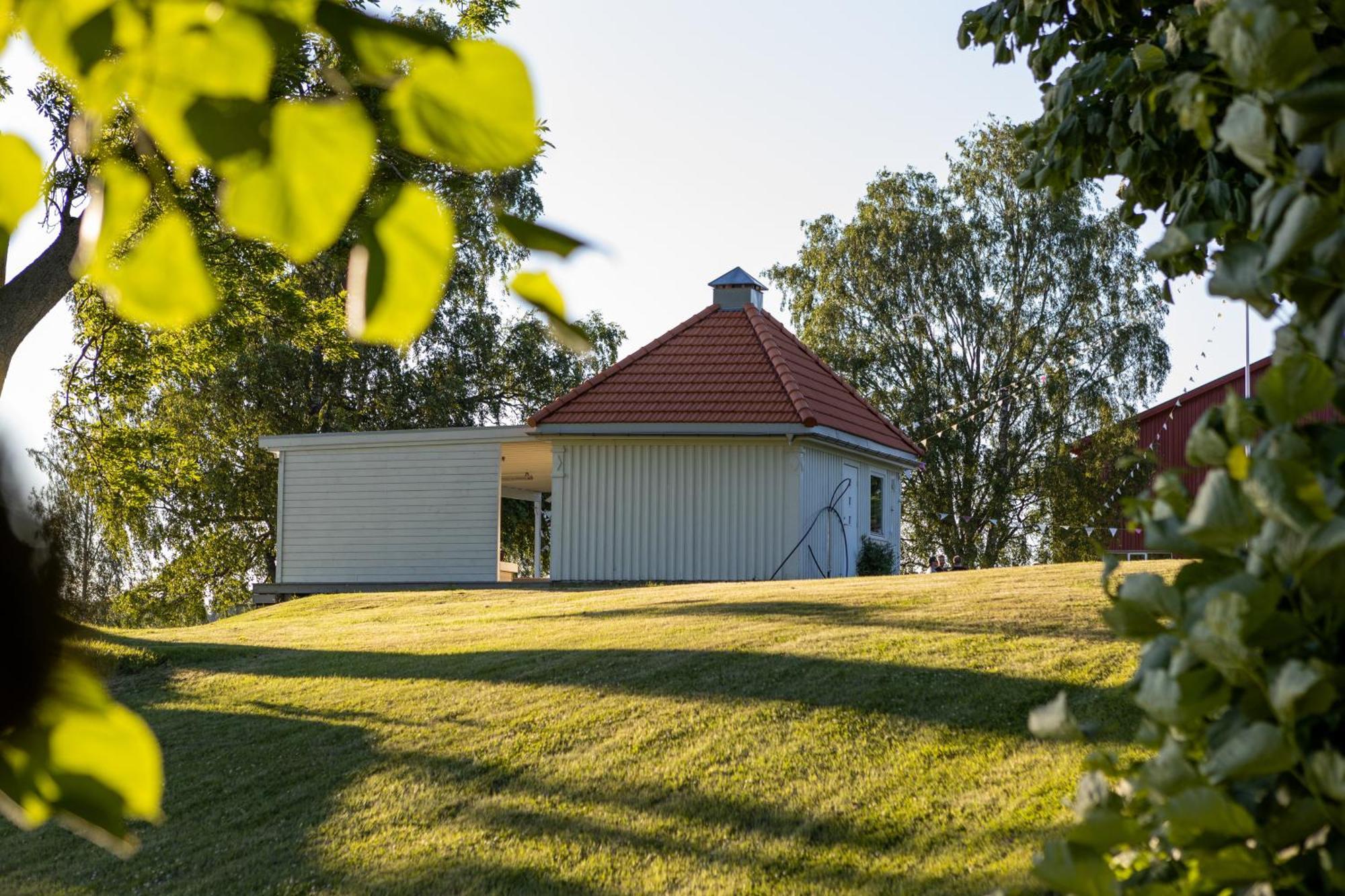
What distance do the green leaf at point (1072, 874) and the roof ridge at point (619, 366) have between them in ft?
55.8

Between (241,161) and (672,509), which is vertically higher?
(672,509)

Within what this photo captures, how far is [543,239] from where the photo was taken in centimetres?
77

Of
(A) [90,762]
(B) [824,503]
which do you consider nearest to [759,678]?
(A) [90,762]

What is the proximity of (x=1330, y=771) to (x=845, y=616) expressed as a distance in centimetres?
894

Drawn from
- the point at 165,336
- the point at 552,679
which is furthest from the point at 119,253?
the point at 165,336

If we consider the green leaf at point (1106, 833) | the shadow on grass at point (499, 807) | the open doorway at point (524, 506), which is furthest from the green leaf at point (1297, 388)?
the open doorway at point (524, 506)

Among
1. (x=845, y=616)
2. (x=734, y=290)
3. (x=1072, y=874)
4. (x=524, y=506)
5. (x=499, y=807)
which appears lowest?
(x=499, y=807)

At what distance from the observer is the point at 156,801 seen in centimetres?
82

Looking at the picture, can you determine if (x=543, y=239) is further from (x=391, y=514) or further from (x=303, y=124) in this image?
(x=391, y=514)

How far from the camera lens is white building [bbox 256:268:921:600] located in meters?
18.2

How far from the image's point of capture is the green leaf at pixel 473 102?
74 cm

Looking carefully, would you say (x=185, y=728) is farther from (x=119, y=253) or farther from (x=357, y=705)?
(x=119, y=253)

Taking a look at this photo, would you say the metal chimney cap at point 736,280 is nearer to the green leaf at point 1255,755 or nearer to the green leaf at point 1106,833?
the green leaf at point 1106,833

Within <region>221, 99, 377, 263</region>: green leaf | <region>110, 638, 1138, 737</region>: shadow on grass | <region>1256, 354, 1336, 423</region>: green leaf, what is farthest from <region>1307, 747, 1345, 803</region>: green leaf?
<region>110, 638, 1138, 737</region>: shadow on grass
